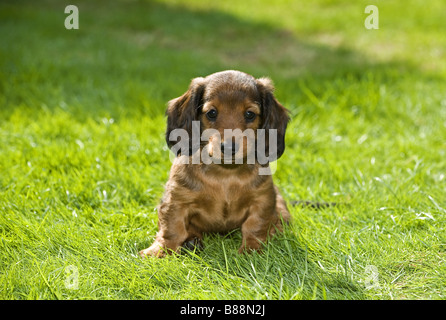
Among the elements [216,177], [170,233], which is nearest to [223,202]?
[216,177]

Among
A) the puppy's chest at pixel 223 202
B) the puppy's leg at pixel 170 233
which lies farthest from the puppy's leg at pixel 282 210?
the puppy's leg at pixel 170 233

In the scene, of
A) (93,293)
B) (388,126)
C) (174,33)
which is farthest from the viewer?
(174,33)

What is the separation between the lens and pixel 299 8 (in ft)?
40.0

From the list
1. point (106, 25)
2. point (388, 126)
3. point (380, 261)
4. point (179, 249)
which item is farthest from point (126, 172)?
point (106, 25)

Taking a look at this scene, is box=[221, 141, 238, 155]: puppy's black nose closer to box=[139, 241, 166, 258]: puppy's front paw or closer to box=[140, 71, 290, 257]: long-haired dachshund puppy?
box=[140, 71, 290, 257]: long-haired dachshund puppy

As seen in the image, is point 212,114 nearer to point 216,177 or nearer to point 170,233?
point 216,177

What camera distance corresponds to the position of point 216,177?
3275mm

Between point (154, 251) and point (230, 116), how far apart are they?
3.21 feet

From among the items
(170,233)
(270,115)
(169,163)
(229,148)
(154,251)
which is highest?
(270,115)

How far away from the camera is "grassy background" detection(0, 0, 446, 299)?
298 cm

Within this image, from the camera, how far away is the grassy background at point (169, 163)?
298 centimetres

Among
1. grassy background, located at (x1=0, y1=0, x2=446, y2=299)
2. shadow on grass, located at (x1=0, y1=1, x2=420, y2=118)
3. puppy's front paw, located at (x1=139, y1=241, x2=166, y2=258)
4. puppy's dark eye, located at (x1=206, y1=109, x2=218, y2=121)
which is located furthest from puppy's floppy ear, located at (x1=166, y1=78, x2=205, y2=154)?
shadow on grass, located at (x1=0, y1=1, x2=420, y2=118)

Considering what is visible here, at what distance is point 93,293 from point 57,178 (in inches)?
65.2
